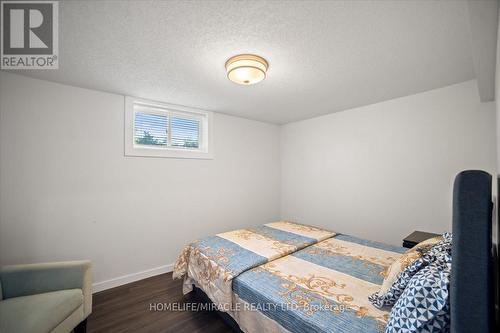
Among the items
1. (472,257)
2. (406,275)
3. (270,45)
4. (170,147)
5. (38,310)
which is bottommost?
(38,310)

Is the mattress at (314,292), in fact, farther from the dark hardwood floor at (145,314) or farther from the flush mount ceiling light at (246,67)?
the flush mount ceiling light at (246,67)

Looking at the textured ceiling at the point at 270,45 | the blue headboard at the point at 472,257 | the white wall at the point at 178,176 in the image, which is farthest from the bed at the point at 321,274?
the textured ceiling at the point at 270,45

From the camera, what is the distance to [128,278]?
2561 mm

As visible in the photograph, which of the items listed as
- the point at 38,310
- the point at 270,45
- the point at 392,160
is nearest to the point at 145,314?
the point at 38,310

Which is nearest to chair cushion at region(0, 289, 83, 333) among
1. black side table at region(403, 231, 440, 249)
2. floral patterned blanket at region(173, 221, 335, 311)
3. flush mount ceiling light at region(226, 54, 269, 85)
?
floral patterned blanket at region(173, 221, 335, 311)

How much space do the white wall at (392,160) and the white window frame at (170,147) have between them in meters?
1.81

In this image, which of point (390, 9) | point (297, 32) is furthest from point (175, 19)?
point (390, 9)

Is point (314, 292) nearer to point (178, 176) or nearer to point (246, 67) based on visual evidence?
point (246, 67)

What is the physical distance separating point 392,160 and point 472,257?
97.0 inches

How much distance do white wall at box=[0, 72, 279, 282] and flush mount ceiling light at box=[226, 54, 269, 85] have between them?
5.46ft

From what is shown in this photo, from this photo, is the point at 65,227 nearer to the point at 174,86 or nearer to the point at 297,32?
the point at 174,86

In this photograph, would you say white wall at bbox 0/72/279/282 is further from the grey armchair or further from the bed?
the bed

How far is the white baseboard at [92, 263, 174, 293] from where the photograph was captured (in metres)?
2.37

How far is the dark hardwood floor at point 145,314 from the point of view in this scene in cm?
179
